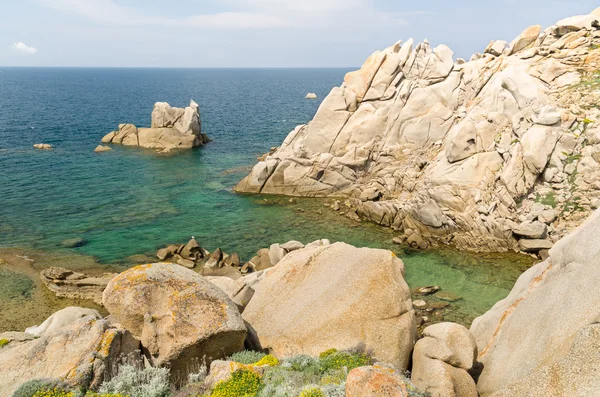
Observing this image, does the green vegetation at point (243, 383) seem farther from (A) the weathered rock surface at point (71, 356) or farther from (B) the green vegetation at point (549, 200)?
(B) the green vegetation at point (549, 200)

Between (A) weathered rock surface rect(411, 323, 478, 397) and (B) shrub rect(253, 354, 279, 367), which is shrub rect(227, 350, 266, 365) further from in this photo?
(A) weathered rock surface rect(411, 323, 478, 397)

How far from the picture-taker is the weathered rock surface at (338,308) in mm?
16172

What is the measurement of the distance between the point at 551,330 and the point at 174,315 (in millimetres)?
12362

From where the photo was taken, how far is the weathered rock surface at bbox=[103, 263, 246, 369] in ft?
46.4

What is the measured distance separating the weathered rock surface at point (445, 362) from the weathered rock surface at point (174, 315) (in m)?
6.46

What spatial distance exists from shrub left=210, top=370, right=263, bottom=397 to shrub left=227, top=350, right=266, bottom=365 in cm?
189

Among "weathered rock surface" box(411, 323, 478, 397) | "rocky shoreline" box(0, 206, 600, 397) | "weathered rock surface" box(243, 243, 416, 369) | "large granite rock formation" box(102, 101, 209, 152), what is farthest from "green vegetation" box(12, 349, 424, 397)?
"large granite rock formation" box(102, 101, 209, 152)

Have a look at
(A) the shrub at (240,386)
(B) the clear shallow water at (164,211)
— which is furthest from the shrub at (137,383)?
(B) the clear shallow water at (164,211)

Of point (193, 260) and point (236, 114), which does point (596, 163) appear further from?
point (236, 114)

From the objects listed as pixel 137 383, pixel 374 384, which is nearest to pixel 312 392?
pixel 374 384

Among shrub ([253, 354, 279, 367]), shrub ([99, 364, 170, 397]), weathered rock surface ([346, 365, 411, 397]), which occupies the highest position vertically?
weathered rock surface ([346, 365, 411, 397])

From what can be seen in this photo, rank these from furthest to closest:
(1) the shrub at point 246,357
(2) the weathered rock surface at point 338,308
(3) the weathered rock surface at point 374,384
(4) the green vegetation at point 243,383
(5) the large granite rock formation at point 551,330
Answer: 1. (2) the weathered rock surface at point 338,308
2. (1) the shrub at point 246,357
3. (4) the green vegetation at point 243,383
4. (5) the large granite rock formation at point 551,330
5. (3) the weathered rock surface at point 374,384

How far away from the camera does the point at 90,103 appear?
142 meters

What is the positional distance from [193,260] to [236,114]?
8866 cm
